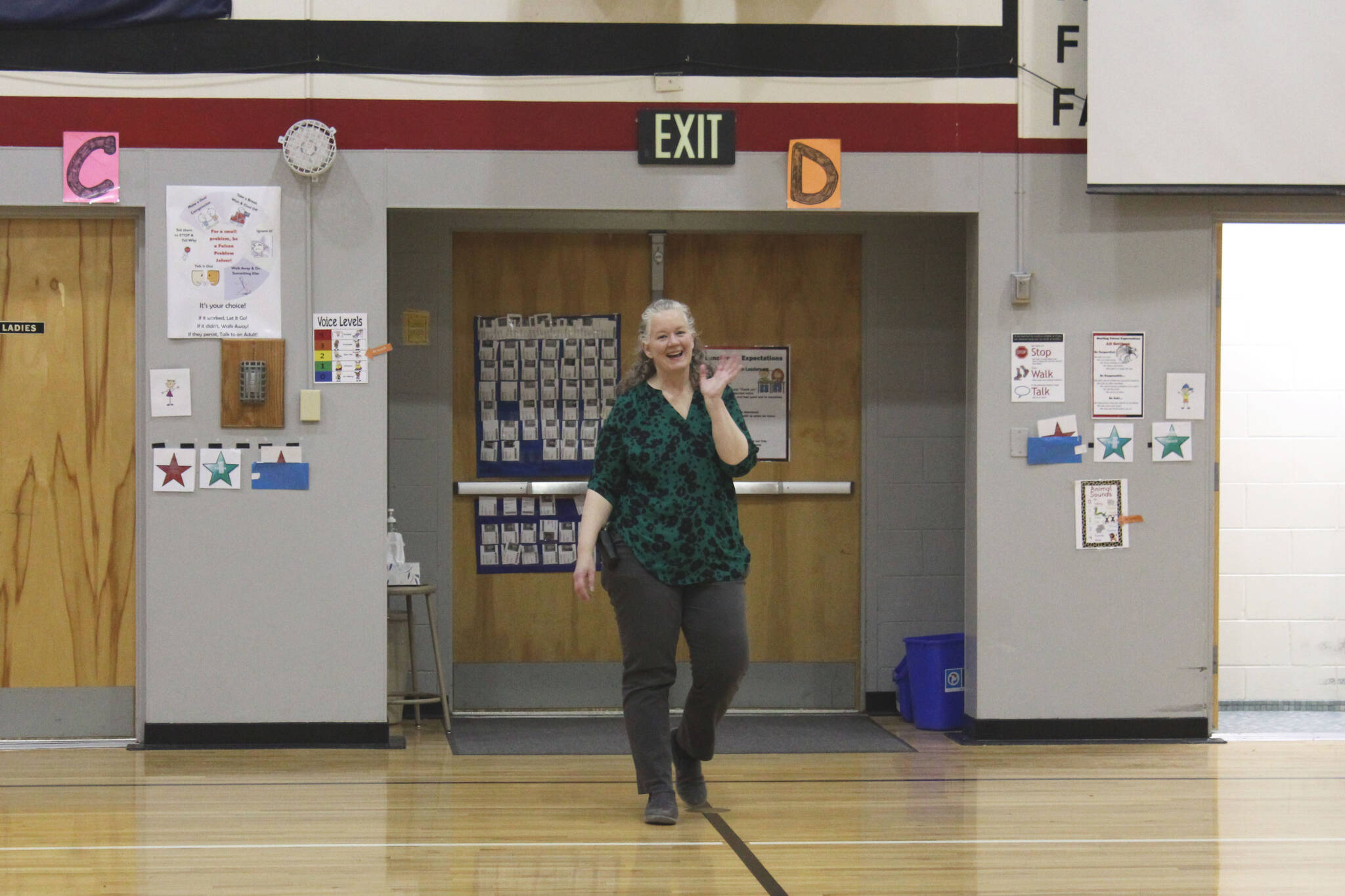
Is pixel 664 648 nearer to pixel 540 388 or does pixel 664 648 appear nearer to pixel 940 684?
pixel 940 684

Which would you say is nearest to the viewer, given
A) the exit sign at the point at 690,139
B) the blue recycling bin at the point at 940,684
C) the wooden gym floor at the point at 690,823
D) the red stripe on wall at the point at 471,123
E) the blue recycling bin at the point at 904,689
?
the wooden gym floor at the point at 690,823

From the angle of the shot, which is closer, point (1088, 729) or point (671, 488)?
point (671, 488)

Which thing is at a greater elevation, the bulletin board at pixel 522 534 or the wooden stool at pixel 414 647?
the bulletin board at pixel 522 534

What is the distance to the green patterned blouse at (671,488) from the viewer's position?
12.0 ft

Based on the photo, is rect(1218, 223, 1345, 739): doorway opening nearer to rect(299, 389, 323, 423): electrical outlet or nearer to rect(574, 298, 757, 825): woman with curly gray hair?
rect(574, 298, 757, 825): woman with curly gray hair

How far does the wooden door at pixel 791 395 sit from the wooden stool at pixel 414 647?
9.3 inches

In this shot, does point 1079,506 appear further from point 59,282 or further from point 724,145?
point 59,282

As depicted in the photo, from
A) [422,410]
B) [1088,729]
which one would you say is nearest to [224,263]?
[422,410]

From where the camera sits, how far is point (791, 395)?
5680 mm

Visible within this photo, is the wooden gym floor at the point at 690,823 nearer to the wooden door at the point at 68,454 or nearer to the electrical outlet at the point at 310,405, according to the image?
the wooden door at the point at 68,454

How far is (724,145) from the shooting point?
494 cm

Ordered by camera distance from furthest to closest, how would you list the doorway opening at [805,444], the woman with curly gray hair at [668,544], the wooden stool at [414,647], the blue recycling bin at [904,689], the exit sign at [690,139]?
1. the doorway opening at [805,444]
2. the blue recycling bin at [904,689]
3. the wooden stool at [414,647]
4. the exit sign at [690,139]
5. the woman with curly gray hair at [668,544]

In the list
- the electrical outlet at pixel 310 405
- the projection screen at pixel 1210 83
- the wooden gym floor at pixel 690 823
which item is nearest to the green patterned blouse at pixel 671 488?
the wooden gym floor at pixel 690 823

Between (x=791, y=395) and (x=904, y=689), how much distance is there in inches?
50.4
